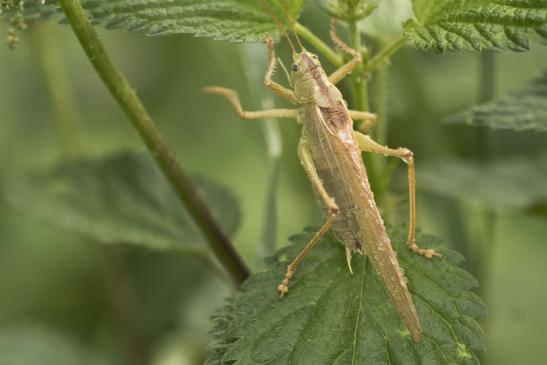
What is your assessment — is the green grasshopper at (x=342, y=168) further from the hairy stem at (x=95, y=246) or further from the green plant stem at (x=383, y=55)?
the hairy stem at (x=95, y=246)

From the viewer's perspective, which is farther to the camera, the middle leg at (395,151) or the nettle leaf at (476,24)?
the middle leg at (395,151)

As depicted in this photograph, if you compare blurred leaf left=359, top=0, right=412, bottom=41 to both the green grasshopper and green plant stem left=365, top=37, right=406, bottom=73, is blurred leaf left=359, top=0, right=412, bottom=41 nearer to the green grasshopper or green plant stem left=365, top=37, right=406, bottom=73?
the green grasshopper

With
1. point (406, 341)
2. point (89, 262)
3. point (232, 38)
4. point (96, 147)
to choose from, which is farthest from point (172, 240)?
point (96, 147)

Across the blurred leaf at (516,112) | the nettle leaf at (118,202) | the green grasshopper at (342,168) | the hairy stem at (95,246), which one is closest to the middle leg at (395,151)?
the green grasshopper at (342,168)

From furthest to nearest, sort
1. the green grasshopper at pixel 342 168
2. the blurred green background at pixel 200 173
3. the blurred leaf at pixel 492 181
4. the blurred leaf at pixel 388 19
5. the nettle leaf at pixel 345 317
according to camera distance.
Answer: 1. the blurred green background at pixel 200 173
2. the blurred leaf at pixel 492 181
3. the blurred leaf at pixel 388 19
4. the green grasshopper at pixel 342 168
5. the nettle leaf at pixel 345 317

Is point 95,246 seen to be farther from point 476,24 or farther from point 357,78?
point 476,24

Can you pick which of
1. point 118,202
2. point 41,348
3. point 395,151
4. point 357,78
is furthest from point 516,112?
point 41,348

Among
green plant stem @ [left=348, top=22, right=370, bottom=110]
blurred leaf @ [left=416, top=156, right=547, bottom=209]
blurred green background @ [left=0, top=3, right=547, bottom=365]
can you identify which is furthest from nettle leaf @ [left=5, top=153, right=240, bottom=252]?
blurred leaf @ [left=416, top=156, right=547, bottom=209]

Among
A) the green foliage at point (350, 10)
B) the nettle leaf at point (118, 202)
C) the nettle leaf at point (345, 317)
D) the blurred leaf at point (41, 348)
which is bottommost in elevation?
the blurred leaf at point (41, 348)
